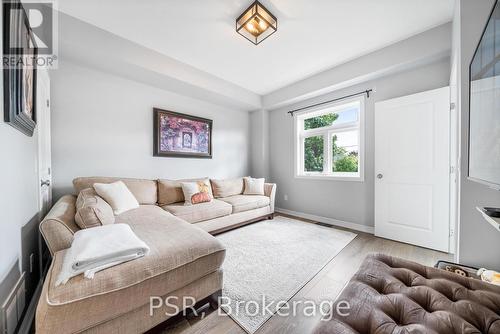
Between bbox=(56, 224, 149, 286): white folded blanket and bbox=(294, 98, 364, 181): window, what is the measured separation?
3.14m

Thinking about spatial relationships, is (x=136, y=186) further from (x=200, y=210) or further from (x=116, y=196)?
(x=200, y=210)

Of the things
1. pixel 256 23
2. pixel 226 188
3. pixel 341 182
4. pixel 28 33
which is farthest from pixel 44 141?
pixel 341 182

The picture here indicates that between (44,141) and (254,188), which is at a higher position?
(44,141)

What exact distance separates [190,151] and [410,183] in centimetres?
346

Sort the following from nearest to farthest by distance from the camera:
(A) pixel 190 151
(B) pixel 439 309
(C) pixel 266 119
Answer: (B) pixel 439 309 < (A) pixel 190 151 < (C) pixel 266 119

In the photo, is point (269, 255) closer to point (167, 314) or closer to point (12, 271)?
point (167, 314)

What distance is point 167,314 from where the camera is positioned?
1.15 meters

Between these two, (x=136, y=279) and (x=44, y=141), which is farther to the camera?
(x=44, y=141)

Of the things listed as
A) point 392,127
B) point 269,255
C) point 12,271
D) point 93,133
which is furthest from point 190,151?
point 392,127

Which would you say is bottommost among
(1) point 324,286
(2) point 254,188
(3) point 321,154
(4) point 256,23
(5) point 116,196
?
(1) point 324,286

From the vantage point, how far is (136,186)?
258 centimetres

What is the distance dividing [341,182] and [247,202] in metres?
1.68

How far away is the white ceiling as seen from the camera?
6.05 ft

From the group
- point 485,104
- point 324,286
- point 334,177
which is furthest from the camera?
point 334,177
